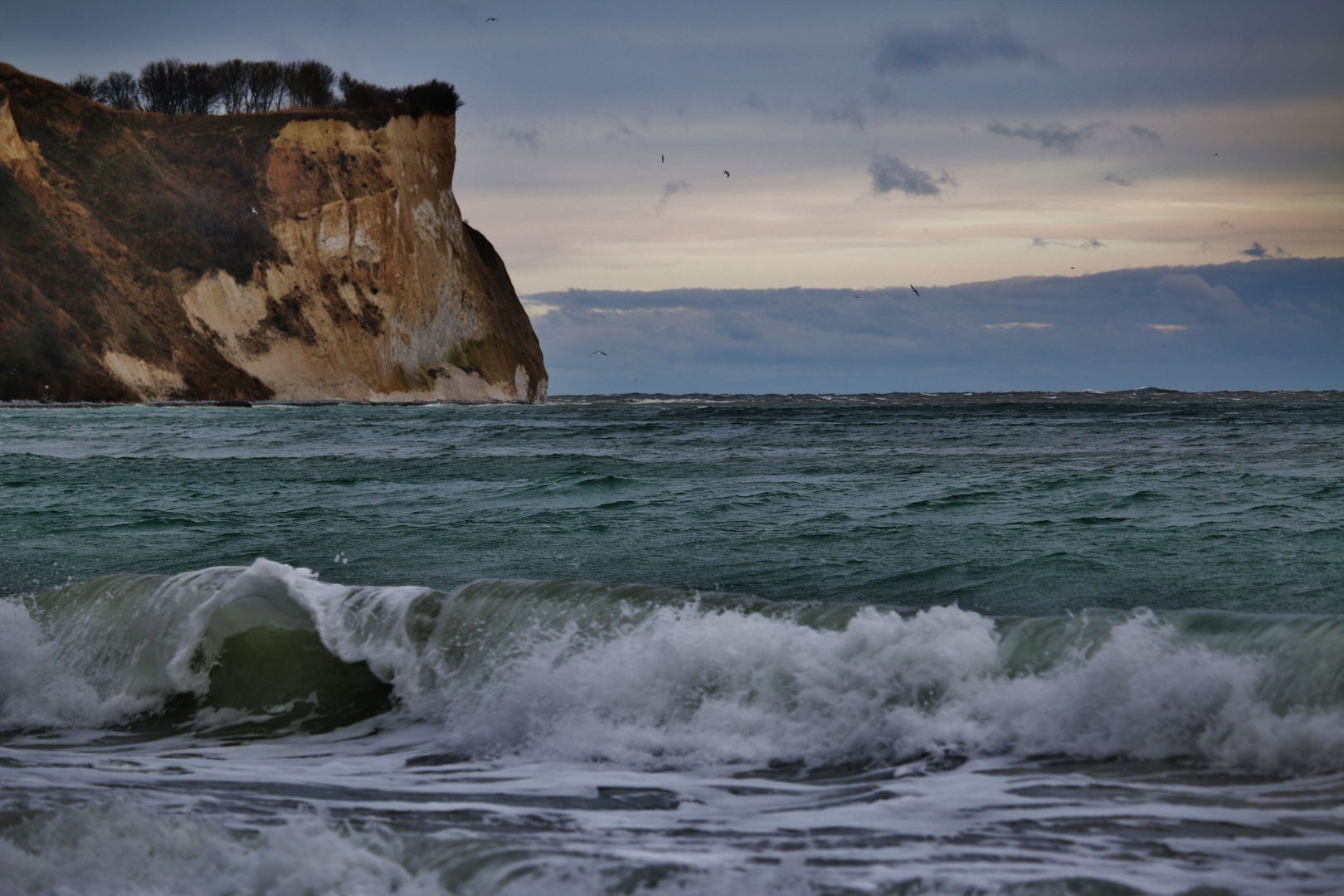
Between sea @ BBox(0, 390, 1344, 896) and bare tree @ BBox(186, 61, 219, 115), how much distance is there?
→ 65833mm

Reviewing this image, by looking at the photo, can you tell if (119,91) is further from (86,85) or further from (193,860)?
(193,860)

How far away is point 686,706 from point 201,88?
2894 inches

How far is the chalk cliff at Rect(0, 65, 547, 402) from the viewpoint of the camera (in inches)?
2013

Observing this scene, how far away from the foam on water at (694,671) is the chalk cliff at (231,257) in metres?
50.7

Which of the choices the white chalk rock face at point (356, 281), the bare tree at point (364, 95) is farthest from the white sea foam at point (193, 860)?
the bare tree at point (364, 95)

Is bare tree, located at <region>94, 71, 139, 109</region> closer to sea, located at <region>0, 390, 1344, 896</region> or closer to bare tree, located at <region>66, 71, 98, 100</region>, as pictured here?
bare tree, located at <region>66, 71, 98, 100</region>

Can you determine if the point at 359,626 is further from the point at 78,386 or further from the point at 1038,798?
the point at 78,386

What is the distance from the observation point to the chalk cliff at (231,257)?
5112 cm

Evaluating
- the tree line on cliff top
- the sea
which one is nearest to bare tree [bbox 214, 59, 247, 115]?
the tree line on cliff top

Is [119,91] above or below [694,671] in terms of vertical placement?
above

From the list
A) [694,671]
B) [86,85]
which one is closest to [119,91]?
[86,85]

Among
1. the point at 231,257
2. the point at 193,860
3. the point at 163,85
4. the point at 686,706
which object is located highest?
the point at 163,85

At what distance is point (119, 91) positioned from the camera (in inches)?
2576

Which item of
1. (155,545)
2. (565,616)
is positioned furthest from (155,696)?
(155,545)
